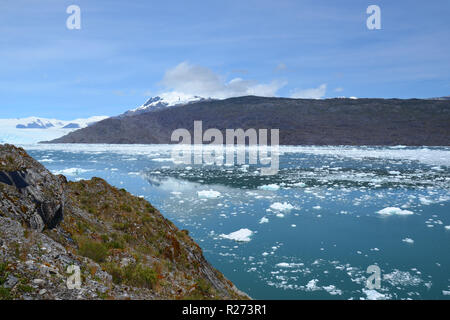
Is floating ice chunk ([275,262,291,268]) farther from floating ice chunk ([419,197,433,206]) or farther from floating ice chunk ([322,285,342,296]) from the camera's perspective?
floating ice chunk ([419,197,433,206])

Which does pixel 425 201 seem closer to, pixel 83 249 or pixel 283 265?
pixel 283 265

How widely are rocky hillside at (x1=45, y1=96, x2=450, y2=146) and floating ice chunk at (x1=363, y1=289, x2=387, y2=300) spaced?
110339 mm

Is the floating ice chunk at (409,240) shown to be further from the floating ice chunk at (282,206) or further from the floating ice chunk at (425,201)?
the floating ice chunk at (425,201)

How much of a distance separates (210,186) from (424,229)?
50.3 ft

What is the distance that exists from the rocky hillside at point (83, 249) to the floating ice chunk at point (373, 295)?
3420 mm

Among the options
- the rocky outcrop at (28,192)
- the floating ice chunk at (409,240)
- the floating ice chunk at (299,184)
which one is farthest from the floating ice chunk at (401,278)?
the floating ice chunk at (299,184)

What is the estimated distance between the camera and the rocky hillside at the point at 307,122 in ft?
376

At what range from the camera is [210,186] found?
25312mm

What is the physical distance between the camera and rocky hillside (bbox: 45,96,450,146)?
376 ft

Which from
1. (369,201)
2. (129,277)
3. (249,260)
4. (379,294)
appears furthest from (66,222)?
(369,201)

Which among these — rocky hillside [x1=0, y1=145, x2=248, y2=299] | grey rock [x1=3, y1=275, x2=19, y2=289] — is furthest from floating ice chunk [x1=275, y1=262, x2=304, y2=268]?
grey rock [x1=3, y1=275, x2=19, y2=289]

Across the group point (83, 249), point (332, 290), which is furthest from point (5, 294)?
point (332, 290)

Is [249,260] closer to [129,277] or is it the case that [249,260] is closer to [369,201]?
[129,277]

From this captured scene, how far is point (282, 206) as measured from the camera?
17.9 m
